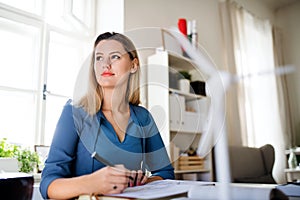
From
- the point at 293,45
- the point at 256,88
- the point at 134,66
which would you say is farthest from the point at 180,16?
the point at 134,66

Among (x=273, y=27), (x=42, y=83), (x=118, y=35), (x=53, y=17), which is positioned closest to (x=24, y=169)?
(x=42, y=83)

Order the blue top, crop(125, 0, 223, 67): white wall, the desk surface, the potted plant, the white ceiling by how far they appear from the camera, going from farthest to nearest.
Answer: the white ceiling → crop(125, 0, 223, 67): white wall → the potted plant → the blue top → the desk surface

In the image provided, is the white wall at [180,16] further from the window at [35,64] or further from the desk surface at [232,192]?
the desk surface at [232,192]

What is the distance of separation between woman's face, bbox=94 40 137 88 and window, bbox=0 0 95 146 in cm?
102

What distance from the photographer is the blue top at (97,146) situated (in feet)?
1.40

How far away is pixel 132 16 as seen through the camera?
1779mm

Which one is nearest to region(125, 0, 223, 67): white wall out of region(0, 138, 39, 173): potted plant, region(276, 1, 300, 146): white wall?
region(276, 1, 300, 146): white wall

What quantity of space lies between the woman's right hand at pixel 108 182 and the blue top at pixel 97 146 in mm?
28

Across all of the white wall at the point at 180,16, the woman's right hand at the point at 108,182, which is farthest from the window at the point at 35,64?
the woman's right hand at the point at 108,182

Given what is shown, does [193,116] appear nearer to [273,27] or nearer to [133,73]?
[133,73]

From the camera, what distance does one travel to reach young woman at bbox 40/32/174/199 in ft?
1.37

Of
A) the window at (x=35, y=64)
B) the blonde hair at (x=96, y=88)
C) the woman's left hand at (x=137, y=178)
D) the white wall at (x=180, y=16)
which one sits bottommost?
the woman's left hand at (x=137, y=178)

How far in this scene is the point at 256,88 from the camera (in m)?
2.46

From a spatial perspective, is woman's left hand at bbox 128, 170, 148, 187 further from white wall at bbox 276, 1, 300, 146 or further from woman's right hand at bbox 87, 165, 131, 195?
white wall at bbox 276, 1, 300, 146
